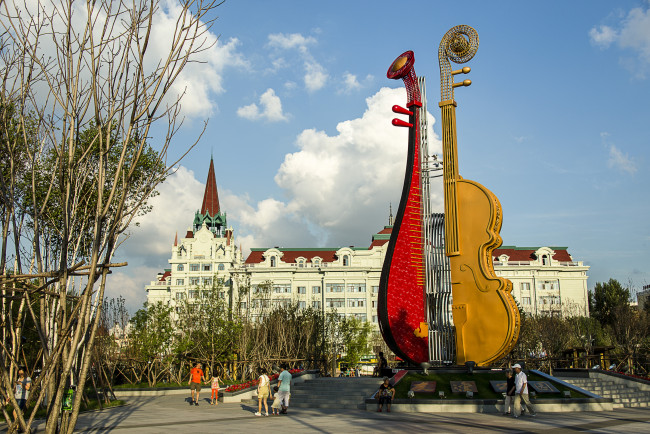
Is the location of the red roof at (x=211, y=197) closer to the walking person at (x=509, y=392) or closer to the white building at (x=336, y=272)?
the white building at (x=336, y=272)

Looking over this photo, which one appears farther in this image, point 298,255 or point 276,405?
point 298,255

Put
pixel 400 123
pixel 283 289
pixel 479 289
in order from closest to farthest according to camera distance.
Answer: pixel 479 289 < pixel 400 123 < pixel 283 289

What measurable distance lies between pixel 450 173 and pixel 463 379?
18.8 ft

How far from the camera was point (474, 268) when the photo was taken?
15.9 meters

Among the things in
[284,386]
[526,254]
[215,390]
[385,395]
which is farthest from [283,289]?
[284,386]

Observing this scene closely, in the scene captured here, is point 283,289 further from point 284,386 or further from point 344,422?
point 344,422

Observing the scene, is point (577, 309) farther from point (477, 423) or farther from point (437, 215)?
point (477, 423)

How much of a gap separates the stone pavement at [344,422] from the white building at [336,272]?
38.7m

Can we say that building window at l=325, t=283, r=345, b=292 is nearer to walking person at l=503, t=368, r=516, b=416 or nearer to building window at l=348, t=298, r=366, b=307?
building window at l=348, t=298, r=366, b=307

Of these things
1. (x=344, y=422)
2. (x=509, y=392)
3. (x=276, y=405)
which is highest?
(x=509, y=392)

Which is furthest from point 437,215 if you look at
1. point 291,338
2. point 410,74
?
point 291,338

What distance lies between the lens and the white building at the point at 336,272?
54406 mm

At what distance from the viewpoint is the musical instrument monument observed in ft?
51.1

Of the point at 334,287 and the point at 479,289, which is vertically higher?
the point at 334,287
